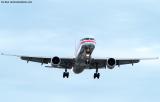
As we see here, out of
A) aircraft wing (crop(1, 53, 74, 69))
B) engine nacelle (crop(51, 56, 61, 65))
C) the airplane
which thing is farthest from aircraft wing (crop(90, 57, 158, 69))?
engine nacelle (crop(51, 56, 61, 65))

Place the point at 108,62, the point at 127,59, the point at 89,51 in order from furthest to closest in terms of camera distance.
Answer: the point at 127,59 → the point at 108,62 → the point at 89,51

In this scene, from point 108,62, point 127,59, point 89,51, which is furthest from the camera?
point 127,59

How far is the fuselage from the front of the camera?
65.9 meters

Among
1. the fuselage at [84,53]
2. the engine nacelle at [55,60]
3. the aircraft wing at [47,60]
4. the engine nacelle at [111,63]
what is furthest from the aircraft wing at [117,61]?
the engine nacelle at [55,60]

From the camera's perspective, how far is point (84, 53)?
2606 inches

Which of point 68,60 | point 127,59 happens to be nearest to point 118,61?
point 127,59

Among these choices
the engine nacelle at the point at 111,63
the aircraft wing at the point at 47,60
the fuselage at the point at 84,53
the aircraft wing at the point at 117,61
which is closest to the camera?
the fuselage at the point at 84,53

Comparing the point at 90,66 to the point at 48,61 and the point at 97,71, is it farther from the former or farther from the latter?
the point at 48,61

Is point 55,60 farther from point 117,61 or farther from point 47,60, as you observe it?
point 117,61

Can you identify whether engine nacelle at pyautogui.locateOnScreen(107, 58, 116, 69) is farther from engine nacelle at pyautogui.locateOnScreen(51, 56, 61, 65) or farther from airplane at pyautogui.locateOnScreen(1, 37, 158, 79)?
engine nacelle at pyautogui.locateOnScreen(51, 56, 61, 65)

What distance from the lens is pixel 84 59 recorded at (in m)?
66.2

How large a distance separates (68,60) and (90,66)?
3407 millimetres

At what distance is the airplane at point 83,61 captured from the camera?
217 feet

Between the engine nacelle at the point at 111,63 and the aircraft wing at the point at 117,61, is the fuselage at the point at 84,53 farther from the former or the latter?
the engine nacelle at the point at 111,63
